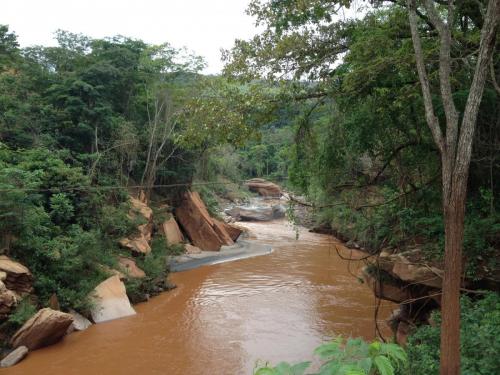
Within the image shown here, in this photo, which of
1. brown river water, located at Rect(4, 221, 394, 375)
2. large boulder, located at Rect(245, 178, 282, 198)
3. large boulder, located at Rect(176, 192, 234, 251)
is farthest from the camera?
large boulder, located at Rect(245, 178, 282, 198)

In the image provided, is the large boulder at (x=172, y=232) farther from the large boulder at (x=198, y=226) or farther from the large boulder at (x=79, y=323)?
the large boulder at (x=79, y=323)

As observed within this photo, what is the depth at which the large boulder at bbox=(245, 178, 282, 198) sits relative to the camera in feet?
135

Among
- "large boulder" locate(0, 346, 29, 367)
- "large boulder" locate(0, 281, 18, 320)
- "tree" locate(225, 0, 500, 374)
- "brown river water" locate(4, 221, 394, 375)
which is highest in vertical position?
"tree" locate(225, 0, 500, 374)

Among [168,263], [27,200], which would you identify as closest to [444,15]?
[27,200]

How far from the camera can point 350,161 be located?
827 cm

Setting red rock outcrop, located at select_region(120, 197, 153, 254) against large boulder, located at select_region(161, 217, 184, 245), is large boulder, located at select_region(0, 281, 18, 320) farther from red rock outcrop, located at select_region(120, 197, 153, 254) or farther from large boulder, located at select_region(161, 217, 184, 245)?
large boulder, located at select_region(161, 217, 184, 245)

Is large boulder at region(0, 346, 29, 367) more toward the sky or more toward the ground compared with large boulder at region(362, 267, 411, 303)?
more toward the ground

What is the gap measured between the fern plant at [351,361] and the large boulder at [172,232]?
15.9m

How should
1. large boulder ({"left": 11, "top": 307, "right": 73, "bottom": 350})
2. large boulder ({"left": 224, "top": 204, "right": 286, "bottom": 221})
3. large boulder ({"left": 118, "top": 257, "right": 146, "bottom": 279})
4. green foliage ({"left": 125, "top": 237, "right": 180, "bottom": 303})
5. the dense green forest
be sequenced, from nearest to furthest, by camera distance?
the dense green forest < large boulder ({"left": 11, "top": 307, "right": 73, "bottom": 350}) < green foliage ({"left": 125, "top": 237, "right": 180, "bottom": 303}) < large boulder ({"left": 118, "top": 257, "right": 146, "bottom": 279}) < large boulder ({"left": 224, "top": 204, "right": 286, "bottom": 221})

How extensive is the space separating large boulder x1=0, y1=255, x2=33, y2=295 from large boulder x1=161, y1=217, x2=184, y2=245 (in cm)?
855

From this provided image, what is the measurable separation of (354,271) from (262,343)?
7.96 metres

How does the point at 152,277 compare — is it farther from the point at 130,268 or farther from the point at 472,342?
the point at 472,342

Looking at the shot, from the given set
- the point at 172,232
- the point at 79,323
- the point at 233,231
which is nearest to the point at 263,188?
the point at 233,231

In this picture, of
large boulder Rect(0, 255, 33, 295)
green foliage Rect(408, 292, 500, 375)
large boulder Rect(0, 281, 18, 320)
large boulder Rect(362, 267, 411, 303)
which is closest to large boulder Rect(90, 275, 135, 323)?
large boulder Rect(0, 255, 33, 295)
